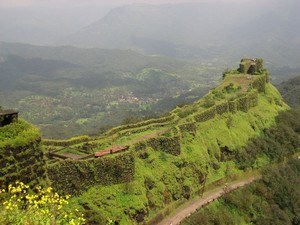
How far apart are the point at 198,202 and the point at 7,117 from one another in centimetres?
2682

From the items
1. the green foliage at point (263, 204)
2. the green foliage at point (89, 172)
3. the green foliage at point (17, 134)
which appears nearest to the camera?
the green foliage at point (17, 134)

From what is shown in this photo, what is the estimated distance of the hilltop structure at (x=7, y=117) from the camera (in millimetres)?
31422

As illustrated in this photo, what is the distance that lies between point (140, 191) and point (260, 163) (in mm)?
25876

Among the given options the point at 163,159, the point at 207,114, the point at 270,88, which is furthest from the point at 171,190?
the point at 270,88

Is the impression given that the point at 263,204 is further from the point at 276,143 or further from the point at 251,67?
the point at 251,67

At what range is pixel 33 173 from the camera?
32594 millimetres

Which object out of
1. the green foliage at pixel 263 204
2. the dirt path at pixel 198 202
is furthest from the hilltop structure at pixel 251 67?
the dirt path at pixel 198 202

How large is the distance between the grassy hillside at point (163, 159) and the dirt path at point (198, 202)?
3.12ft

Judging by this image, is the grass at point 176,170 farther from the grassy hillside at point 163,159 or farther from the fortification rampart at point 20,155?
the fortification rampart at point 20,155

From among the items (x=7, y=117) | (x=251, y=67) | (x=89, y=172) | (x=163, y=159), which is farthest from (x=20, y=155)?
(x=251, y=67)

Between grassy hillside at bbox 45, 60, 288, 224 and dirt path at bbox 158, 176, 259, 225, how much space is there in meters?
0.95

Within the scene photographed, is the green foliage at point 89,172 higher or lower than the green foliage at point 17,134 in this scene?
lower

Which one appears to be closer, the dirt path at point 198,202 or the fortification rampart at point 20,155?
the fortification rampart at point 20,155

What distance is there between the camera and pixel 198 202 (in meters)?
51.2
